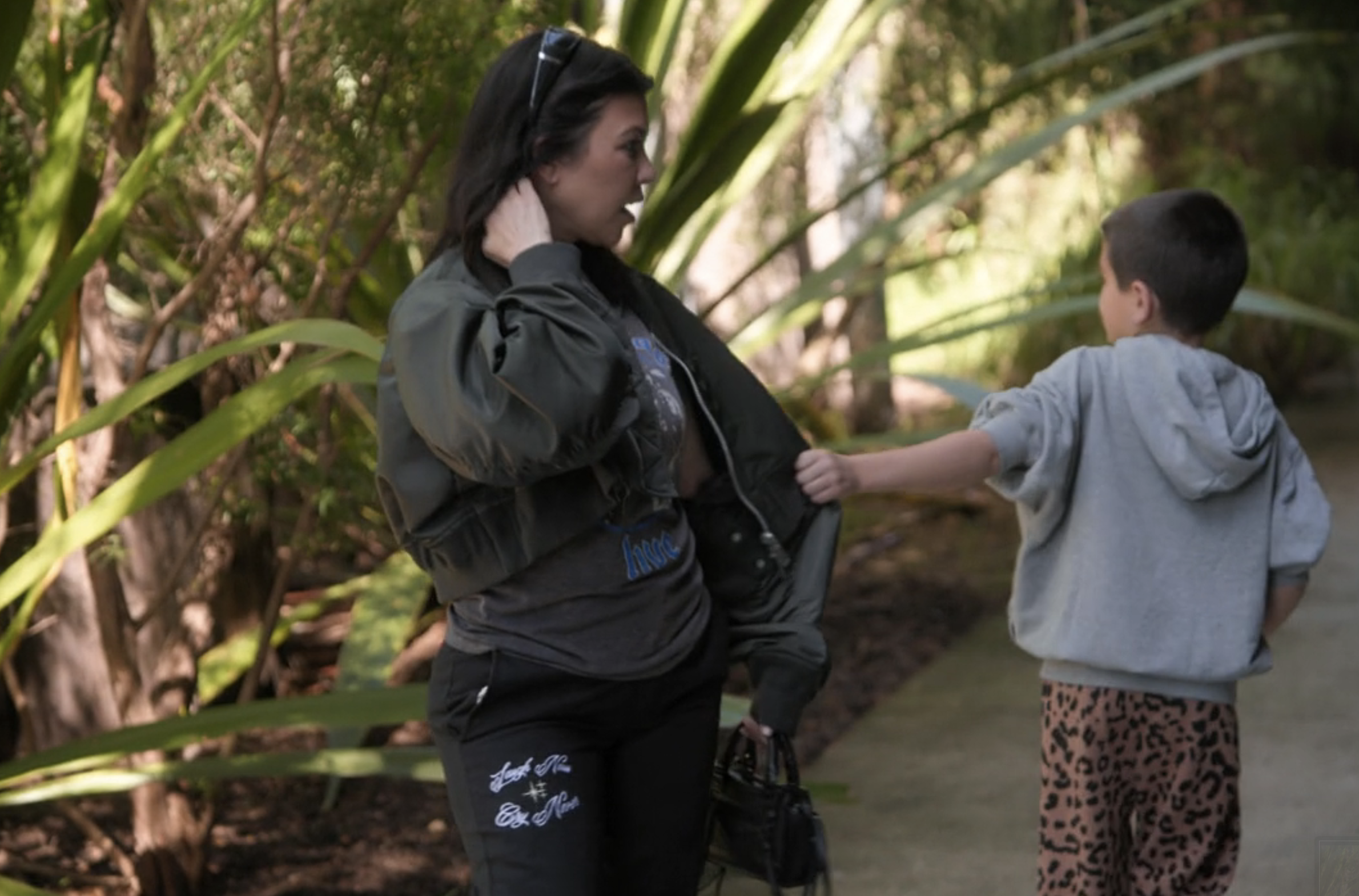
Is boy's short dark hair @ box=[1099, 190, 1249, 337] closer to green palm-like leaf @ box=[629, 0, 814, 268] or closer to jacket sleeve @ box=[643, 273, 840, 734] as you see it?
jacket sleeve @ box=[643, 273, 840, 734]

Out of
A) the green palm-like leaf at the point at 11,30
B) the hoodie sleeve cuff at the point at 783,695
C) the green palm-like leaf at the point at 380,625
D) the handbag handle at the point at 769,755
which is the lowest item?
the green palm-like leaf at the point at 380,625

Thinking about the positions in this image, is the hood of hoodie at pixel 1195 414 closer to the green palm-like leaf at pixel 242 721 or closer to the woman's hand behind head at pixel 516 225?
the woman's hand behind head at pixel 516 225

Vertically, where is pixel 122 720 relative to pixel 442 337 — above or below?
below

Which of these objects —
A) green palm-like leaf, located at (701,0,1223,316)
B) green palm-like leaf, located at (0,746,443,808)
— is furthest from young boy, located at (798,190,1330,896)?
green palm-like leaf, located at (701,0,1223,316)

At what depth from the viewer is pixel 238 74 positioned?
391 centimetres

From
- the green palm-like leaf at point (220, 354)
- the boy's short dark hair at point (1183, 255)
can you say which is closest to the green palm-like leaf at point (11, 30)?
the green palm-like leaf at point (220, 354)

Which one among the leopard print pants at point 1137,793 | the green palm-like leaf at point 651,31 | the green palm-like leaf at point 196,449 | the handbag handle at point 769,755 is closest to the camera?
the handbag handle at point 769,755

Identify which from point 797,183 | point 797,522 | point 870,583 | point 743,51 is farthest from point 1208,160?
point 797,522

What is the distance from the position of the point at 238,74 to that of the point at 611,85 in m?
1.81

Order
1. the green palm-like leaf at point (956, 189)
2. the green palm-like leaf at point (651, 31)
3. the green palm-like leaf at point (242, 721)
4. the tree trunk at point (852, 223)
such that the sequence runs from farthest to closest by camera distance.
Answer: the tree trunk at point (852, 223)
the green palm-like leaf at point (956, 189)
the green palm-like leaf at point (651, 31)
the green palm-like leaf at point (242, 721)

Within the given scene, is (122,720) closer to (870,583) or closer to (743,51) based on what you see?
(743,51)

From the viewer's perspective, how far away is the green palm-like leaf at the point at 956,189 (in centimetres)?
468

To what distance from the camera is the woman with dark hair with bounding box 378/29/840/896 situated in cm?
212

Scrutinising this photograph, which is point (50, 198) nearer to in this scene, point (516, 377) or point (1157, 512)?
point (516, 377)
